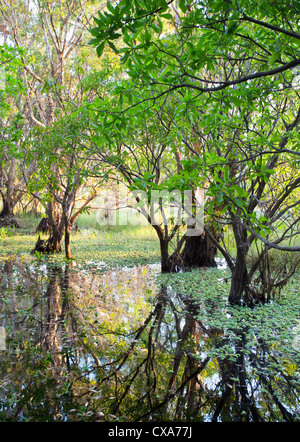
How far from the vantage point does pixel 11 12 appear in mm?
8133

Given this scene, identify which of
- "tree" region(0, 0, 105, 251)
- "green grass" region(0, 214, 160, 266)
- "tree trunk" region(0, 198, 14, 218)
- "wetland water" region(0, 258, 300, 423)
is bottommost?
"wetland water" region(0, 258, 300, 423)

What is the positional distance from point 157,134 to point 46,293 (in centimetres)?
324

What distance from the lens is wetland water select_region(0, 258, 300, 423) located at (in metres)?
2.52

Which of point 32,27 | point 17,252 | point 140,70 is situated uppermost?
point 32,27

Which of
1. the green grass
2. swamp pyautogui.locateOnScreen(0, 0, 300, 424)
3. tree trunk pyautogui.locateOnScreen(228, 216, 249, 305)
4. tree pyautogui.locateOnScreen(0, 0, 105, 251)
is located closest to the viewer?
swamp pyautogui.locateOnScreen(0, 0, 300, 424)

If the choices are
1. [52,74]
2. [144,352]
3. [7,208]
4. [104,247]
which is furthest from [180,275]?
[7,208]

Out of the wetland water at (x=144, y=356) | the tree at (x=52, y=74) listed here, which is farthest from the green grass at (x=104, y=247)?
the wetland water at (x=144, y=356)

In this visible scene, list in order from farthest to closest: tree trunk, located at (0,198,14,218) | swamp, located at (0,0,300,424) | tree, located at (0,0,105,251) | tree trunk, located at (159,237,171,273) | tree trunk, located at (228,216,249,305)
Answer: tree trunk, located at (0,198,14,218) < tree trunk, located at (159,237,171,273) < tree, located at (0,0,105,251) < tree trunk, located at (228,216,249,305) < swamp, located at (0,0,300,424)

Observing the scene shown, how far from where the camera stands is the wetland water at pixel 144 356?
252cm

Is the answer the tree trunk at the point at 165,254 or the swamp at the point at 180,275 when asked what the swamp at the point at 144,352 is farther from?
the tree trunk at the point at 165,254

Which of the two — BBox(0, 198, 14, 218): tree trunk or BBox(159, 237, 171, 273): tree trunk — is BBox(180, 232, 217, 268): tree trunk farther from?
BBox(0, 198, 14, 218): tree trunk

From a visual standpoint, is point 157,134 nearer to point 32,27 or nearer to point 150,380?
point 150,380

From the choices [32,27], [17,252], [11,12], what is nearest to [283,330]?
[17,252]

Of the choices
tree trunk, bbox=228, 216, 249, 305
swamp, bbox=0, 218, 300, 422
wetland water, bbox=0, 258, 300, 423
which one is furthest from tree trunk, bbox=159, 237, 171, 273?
tree trunk, bbox=228, 216, 249, 305
